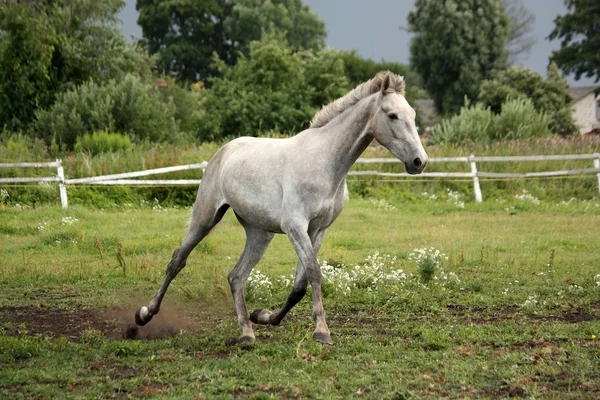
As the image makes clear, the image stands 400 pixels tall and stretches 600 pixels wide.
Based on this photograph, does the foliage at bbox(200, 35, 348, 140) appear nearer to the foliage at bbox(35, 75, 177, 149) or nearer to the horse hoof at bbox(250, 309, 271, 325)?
the foliage at bbox(35, 75, 177, 149)

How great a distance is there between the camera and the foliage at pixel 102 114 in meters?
26.2

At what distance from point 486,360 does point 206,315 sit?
11.6ft

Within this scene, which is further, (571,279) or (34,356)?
(571,279)

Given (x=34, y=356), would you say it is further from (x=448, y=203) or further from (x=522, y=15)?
(x=522, y=15)

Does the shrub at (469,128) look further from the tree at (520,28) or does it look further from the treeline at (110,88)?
the tree at (520,28)

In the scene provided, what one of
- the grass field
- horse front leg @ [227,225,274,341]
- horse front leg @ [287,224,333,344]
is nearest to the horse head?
horse front leg @ [287,224,333,344]

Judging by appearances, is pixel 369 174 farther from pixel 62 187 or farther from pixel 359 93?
pixel 359 93

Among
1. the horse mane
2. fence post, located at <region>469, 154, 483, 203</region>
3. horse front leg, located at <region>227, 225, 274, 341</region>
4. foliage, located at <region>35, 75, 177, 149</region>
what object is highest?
the horse mane

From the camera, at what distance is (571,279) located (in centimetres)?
1062

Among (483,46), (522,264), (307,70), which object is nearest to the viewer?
(522,264)

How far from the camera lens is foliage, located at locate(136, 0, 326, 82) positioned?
65188 millimetres

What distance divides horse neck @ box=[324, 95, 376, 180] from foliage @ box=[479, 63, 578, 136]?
3442cm

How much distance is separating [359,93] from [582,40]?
57667 millimetres

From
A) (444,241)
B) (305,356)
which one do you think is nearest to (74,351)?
(305,356)
